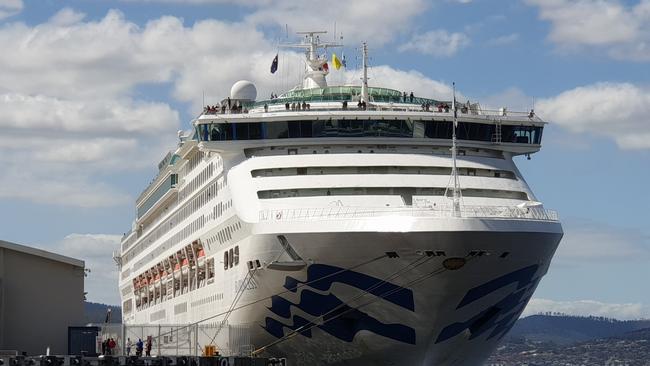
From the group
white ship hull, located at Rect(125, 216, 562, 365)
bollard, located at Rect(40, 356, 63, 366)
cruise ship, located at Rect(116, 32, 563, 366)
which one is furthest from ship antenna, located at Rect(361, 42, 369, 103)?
bollard, located at Rect(40, 356, 63, 366)

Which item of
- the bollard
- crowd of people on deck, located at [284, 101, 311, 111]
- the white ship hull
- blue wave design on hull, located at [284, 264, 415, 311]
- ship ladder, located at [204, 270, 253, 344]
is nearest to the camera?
the bollard

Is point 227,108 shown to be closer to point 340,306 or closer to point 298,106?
point 298,106

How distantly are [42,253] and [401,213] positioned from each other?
1162 cm

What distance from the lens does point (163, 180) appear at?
77875 millimetres

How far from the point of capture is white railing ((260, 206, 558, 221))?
48.2m

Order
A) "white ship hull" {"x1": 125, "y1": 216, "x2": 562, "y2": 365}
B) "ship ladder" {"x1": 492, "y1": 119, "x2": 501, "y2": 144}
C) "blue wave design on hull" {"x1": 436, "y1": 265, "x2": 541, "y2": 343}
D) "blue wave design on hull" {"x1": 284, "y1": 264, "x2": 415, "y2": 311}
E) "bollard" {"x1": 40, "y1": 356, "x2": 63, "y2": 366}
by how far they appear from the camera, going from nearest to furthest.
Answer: "bollard" {"x1": 40, "y1": 356, "x2": 63, "y2": 366} → "white ship hull" {"x1": 125, "y1": 216, "x2": 562, "y2": 365} → "blue wave design on hull" {"x1": 284, "y1": 264, "x2": 415, "y2": 311} → "blue wave design on hull" {"x1": 436, "y1": 265, "x2": 541, "y2": 343} → "ship ladder" {"x1": 492, "y1": 119, "x2": 501, "y2": 144}

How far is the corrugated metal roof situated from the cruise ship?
5193 millimetres

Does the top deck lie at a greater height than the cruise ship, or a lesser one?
greater

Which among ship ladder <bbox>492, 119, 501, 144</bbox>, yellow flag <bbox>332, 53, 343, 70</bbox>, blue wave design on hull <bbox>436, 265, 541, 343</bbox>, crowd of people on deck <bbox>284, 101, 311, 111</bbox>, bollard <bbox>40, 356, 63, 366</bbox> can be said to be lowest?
bollard <bbox>40, 356, 63, 366</bbox>

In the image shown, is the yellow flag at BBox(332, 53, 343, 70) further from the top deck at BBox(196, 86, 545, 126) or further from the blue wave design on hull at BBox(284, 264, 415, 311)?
the blue wave design on hull at BBox(284, 264, 415, 311)

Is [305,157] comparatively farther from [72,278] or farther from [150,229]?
[150,229]

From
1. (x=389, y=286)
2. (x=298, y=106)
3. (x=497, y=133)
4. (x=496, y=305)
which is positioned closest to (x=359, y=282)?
(x=389, y=286)

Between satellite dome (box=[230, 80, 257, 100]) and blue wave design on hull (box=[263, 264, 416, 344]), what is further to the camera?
satellite dome (box=[230, 80, 257, 100])

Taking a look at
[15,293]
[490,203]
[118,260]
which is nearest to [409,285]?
[490,203]
